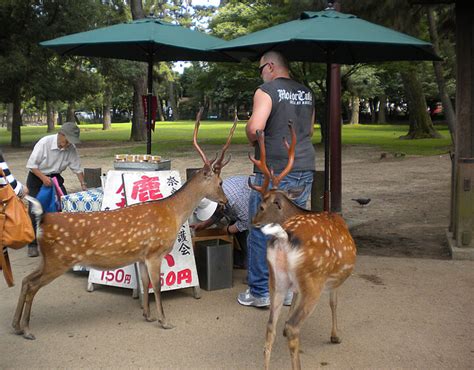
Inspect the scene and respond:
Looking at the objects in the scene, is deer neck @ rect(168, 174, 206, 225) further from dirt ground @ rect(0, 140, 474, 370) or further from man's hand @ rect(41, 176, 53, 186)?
man's hand @ rect(41, 176, 53, 186)

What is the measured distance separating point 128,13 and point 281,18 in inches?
585

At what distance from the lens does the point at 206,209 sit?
5.82 meters

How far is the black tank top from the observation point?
4.57 metres

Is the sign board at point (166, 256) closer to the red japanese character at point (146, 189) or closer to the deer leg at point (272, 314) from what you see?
the red japanese character at point (146, 189)

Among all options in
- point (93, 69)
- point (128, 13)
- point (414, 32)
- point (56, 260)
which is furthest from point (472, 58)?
point (128, 13)

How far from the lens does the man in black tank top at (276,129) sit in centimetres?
453

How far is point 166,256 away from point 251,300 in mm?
812

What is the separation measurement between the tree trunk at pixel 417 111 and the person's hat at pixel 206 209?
21761 mm

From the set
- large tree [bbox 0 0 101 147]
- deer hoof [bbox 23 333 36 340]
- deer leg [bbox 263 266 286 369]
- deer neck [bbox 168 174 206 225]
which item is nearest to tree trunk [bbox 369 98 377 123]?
large tree [bbox 0 0 101 147]

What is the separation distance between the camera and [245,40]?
17.3ft

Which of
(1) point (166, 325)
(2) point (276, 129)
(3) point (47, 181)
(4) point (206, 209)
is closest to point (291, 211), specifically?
(2) point (276, 129)

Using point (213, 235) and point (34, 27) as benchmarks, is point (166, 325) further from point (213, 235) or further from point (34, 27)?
point (34, 27)

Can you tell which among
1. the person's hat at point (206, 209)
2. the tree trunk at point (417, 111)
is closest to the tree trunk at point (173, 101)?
the tree trunk at point (417, 111)

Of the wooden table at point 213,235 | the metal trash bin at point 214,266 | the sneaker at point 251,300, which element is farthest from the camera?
the wooden table at point 213,235
